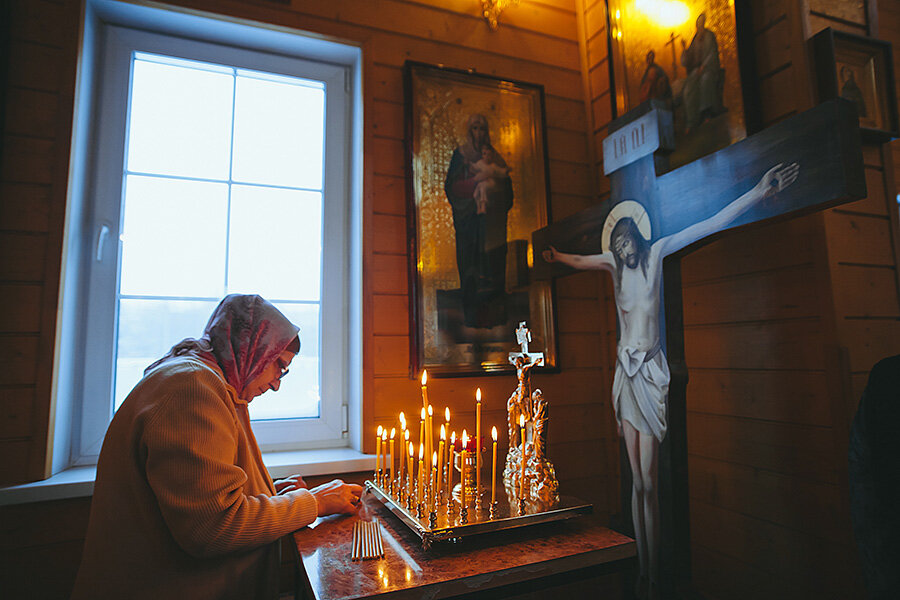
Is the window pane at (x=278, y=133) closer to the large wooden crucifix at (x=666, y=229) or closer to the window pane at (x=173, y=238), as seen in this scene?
the window pane at (x=173, y=238)

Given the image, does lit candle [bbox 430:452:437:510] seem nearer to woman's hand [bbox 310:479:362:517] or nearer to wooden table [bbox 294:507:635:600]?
wooden table [bbox 294:507:635:600]

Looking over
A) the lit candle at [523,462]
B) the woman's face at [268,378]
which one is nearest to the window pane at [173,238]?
the woman's face at [268,378]

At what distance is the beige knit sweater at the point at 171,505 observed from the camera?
3.30 ft

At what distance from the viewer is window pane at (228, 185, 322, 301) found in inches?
76.2

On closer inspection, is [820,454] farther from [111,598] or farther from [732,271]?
[111,598]

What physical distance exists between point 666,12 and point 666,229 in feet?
3.15

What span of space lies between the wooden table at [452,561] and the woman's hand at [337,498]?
55mm

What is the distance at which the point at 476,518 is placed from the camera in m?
1.13

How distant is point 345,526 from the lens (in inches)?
48.3

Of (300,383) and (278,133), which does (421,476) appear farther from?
(278,133)

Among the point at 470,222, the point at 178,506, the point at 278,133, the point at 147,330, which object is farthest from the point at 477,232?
the point at 178,506

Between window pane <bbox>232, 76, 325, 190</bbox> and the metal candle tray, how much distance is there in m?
1.37

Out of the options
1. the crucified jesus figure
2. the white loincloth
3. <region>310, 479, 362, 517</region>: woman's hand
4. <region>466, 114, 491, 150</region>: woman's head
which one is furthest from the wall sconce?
<region>310, 479, 362, 517</region>: woman's hand

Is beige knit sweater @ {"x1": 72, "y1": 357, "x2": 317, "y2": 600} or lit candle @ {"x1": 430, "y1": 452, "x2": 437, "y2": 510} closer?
beige knit sweater @ {"x1": 72, "y1": 357, "x2": 317, "y2": 600}
